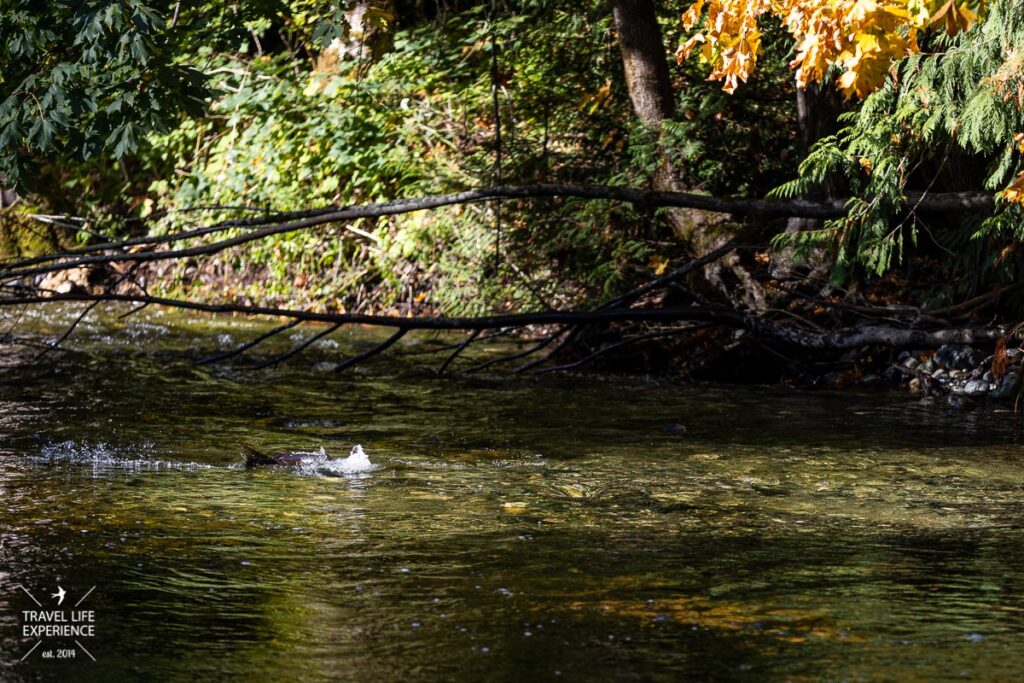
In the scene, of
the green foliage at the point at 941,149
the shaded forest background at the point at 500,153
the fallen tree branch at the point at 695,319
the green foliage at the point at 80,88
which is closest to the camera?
the green foliage at the point at 941,149

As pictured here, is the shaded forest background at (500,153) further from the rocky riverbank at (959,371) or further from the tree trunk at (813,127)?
the rocky riverbank at (959,371)

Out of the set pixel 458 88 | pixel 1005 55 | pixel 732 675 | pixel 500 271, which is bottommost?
pixel 732 675

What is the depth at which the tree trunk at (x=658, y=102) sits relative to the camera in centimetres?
995

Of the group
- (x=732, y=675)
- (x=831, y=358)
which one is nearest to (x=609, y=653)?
(x=732, y=675)

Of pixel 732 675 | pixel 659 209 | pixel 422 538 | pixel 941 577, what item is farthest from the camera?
pixel 659 209

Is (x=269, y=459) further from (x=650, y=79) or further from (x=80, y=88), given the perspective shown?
(x=650, y=79)

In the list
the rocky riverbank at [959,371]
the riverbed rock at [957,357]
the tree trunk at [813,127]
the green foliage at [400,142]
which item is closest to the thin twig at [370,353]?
the green foliage at [400,142]

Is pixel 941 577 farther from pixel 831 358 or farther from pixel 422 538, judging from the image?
pixel 831 358

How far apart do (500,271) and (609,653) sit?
7.88 m

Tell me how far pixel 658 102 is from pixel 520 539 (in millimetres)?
6297

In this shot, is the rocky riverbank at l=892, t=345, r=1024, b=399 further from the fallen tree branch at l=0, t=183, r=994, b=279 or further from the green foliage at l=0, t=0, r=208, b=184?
the green foliage at l=0, t=0, r=208, b=184

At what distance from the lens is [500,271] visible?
11.0 meters

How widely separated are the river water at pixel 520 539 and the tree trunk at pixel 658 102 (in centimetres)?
189

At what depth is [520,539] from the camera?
15.1ft
